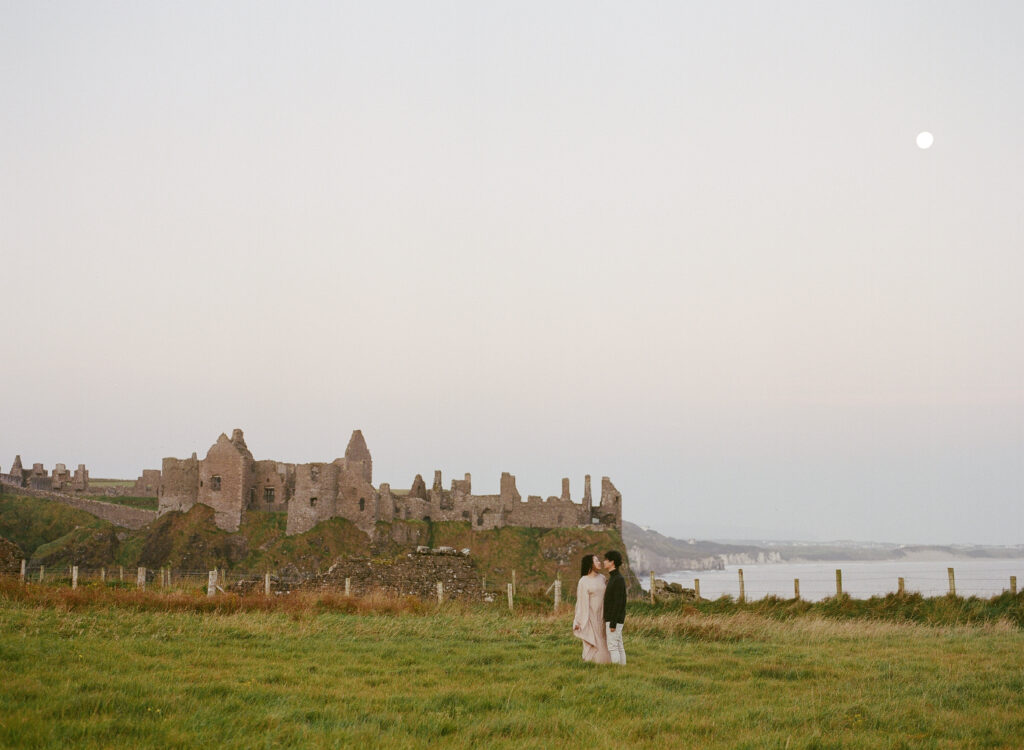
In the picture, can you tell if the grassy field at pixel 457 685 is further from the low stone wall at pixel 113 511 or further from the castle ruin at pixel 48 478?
the castle ruin at pixel 48 478

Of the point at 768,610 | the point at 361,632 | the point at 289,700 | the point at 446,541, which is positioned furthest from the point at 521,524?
the point at 289,700

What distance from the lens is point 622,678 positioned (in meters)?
12.4

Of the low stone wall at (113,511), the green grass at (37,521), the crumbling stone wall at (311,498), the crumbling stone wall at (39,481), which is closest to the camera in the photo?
the green grass at (37,521)

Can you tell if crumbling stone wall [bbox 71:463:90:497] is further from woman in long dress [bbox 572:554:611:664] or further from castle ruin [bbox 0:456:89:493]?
woman in long dress [bbox 572:554:611:664]

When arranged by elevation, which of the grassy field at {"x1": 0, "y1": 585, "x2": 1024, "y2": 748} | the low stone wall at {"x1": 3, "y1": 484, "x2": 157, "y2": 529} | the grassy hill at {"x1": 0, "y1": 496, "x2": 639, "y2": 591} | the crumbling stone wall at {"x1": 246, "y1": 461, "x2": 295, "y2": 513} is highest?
the crumbling stone wall at {"x1": 246, "y1": 461, "x2": 295, "y2": 513}

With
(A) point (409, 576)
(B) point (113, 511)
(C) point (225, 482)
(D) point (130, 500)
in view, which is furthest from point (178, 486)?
(A) point (409, 576)

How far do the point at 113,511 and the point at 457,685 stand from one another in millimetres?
76494

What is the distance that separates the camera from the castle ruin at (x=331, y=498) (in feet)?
248

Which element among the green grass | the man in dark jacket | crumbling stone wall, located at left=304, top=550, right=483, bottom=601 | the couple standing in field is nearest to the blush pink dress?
the couple standing in field

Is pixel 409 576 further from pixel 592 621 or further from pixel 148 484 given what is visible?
pixel 148 484

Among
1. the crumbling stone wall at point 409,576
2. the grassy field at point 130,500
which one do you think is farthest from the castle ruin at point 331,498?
the crumbling stone wall at point 409,576

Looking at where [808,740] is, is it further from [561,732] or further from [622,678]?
[622,678]

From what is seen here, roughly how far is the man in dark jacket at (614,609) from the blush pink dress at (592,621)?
116 mm

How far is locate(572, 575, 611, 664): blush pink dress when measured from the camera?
13961 mm
